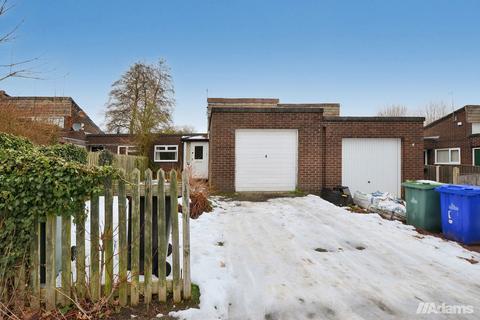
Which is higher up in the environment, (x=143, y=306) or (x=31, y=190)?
Result: (x=31, y=190)

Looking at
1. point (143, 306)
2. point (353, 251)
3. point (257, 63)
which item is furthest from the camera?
point (257, 63)

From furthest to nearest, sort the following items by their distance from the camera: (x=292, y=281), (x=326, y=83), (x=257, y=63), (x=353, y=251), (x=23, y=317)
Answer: (x=326, y=83), (x=257, y=63), (x=353, y=251), (x=292, y=281), (x=23, y=317)

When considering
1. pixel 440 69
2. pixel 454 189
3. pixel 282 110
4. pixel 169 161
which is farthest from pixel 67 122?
pixel 440 69

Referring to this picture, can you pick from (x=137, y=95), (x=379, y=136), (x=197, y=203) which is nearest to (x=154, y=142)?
(x=137, y=95)

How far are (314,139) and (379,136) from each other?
256cm

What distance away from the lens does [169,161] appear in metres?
20.9

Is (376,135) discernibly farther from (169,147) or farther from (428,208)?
(169,147)

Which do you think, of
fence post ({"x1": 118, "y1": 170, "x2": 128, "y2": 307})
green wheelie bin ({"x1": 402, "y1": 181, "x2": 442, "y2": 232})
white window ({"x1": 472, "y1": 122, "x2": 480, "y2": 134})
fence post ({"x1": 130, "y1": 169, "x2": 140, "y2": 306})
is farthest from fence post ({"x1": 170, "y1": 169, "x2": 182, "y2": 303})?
white window ({"x1": 472, "y1": 122, "x2": 480, "y2": 134})

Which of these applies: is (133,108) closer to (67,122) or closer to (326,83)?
(67,122)

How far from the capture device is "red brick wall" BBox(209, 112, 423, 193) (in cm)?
991

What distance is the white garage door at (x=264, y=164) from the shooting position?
32.9 ft

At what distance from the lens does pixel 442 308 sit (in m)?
2.50

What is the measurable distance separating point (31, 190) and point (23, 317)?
1.08 meters

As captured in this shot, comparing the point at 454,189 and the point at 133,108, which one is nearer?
the point at 454,189
